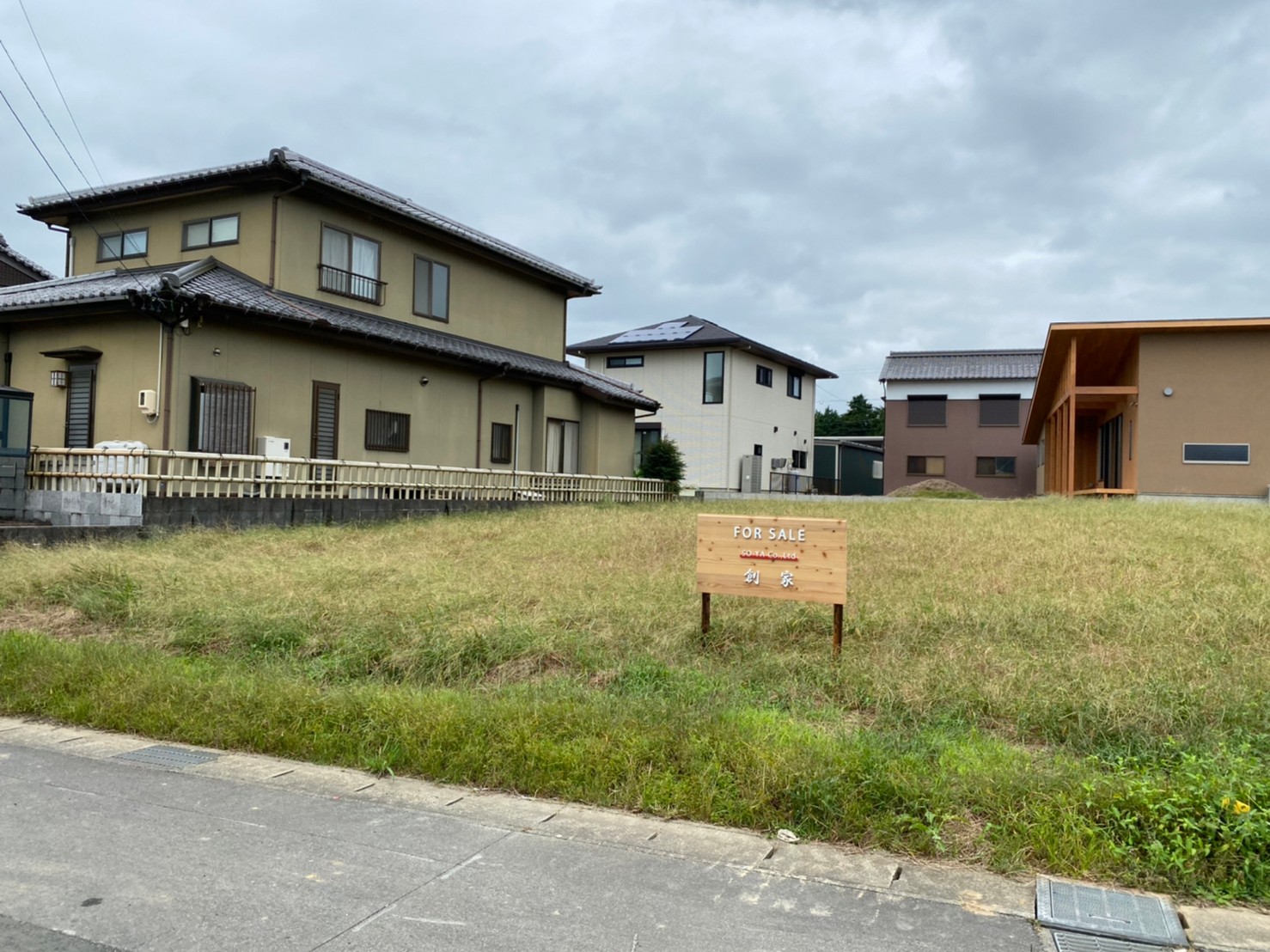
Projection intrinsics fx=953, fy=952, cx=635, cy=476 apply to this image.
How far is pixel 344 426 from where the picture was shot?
1662 centimetres

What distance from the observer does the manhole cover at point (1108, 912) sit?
3.12 metres

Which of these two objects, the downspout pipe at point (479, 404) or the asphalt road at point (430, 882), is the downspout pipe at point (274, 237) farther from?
the asphalt road at point (430, 882)

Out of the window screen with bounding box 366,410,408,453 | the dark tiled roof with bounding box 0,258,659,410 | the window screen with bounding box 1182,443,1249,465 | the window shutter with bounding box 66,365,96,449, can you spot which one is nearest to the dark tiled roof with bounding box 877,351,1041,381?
the window screen with bounding box 1182,443,1249,465

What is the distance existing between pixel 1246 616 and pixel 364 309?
1509 cm

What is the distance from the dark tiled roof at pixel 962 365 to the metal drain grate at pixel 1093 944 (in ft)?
114

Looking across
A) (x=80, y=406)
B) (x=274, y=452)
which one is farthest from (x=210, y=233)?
(x=274, y=452)

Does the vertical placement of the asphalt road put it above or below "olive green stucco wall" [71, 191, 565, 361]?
below

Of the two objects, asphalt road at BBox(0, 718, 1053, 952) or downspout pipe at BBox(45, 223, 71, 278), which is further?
downspout pipe at BBox(45, 223, 71, 278)

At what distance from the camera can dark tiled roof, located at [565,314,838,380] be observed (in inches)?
1166

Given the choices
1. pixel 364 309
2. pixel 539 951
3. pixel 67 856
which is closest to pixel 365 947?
pixel 539 951

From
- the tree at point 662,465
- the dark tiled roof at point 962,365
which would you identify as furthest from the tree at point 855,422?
the tree at point 662,465

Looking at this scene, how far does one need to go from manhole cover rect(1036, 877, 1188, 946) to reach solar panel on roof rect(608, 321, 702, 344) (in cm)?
2724

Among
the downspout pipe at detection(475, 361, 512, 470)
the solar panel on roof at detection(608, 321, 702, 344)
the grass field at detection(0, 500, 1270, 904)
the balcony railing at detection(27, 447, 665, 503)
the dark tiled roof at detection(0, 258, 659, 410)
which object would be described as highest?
the solar panel on roof at detection(608, 321, 702, 344)

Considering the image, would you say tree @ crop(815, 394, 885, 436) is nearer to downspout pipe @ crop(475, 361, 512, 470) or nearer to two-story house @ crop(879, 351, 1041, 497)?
two-story house @ crop(879, 351, 1041, 497)
